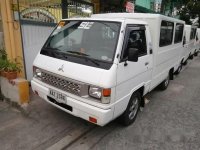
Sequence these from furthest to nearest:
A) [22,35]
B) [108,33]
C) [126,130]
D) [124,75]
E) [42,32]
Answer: [42,32], [22,35], [126,130], [108,33], [124,75]

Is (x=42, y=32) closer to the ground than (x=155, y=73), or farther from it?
farther from it

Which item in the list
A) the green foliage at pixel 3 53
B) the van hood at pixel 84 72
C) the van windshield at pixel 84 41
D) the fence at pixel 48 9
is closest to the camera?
the van hood at pixel 84 72

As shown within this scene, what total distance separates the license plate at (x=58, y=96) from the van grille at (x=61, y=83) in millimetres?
105

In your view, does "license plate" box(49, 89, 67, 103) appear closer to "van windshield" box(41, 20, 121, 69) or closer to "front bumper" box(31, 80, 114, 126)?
"front bumper" box(31, 80, 114, 126)

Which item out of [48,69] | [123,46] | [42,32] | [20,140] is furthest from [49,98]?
[42,32]

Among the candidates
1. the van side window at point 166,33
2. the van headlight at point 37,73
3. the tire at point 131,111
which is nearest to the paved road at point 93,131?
the tire at point 131,111

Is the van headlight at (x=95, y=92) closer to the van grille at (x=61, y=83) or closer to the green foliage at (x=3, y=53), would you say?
the van grille at (x=61, y=83)

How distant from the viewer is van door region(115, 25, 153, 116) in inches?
129

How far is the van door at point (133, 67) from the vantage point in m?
3.29

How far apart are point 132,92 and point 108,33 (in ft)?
3.75

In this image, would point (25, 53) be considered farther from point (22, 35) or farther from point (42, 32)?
point (42, 32)

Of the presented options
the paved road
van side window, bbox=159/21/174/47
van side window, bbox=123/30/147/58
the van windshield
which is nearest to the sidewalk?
the paved road

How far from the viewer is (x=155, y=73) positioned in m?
4.83

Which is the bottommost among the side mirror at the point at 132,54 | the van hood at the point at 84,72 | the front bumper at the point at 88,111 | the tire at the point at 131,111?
the tire at the point at 131,111
